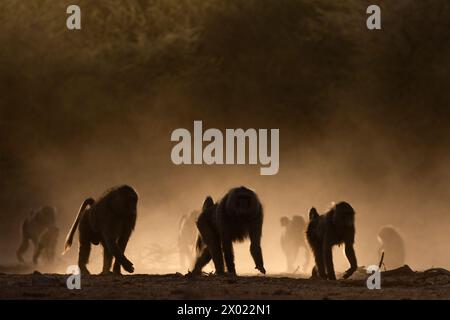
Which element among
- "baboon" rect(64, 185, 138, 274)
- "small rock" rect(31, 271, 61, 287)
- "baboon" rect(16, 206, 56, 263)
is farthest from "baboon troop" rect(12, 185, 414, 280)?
"baboon" rect(16, 206, 56, 263)

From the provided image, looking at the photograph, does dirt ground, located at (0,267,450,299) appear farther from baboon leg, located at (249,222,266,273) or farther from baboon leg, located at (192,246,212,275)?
baboon leg, located at (192,246,212,275)

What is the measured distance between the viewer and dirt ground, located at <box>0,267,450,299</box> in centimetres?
1094

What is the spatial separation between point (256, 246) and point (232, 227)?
520 mm

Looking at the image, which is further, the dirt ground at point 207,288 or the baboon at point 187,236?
the baboon at point 187,236

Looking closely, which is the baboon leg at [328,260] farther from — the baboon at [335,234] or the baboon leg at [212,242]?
the baboon leg at [212,242]

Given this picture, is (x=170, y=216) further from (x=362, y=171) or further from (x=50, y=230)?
(x=50, y=230)

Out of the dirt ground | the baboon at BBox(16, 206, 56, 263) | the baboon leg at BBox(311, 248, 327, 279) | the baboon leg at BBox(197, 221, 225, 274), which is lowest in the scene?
the dirt ground

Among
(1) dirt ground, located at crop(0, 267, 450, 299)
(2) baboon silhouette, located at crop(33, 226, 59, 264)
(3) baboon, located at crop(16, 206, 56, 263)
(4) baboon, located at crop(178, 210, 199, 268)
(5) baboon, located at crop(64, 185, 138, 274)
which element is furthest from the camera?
(4) baboon, located at crop(178, 210, 199, 268)

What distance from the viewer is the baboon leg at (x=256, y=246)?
1510cm

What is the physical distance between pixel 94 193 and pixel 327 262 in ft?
118

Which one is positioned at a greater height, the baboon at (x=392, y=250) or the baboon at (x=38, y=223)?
the baboon at (x=38, y=223)

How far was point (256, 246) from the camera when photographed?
49.8 ft

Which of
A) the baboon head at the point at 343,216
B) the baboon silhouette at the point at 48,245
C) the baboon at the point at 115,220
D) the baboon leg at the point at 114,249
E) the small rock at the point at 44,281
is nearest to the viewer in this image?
the small rock at the point at 44,281

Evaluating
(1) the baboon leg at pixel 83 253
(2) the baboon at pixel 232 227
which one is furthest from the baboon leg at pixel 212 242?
(1) the baboon leg at pixel 83 253
